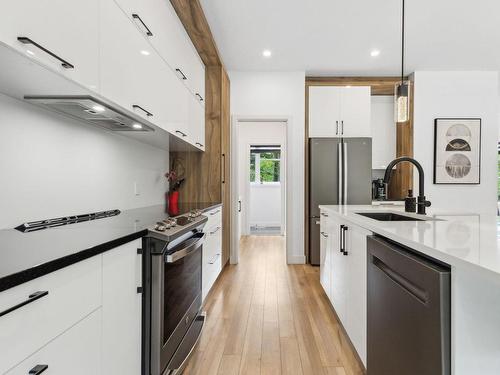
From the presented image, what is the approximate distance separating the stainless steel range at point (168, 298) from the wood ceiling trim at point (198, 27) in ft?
5.68

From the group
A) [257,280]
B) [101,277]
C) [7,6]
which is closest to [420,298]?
[101,277]

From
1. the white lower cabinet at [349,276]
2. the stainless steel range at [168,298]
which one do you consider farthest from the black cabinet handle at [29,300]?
the white lower cabinet at [349,276]

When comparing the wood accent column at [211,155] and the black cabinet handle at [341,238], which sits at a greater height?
the wood accent column at [211,155]

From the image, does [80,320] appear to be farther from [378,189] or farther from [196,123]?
[378,189]

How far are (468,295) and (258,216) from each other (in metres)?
6.60

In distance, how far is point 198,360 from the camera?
1.75 metres

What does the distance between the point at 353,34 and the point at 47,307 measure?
3.55m

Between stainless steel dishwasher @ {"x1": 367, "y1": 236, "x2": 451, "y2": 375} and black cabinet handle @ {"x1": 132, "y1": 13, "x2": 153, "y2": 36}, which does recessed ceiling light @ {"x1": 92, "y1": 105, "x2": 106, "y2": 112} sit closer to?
black cabinet handle @ {"x1": 132, "y1": 13, "x2": 153, "y2": 36}

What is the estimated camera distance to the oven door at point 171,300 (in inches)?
49.8

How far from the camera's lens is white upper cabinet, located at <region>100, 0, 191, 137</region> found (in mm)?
1302

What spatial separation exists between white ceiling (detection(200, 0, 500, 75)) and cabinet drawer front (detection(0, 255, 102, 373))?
2.63 m

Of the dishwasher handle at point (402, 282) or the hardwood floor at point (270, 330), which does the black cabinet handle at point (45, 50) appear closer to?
the dishwasher handle at point (402, 282)

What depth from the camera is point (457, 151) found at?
161 inches

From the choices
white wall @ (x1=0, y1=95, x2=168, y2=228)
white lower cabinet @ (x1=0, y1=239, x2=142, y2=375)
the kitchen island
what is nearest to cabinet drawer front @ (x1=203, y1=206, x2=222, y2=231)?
white wall @ (x1=0, y1=95, x2=168, y2=228)
